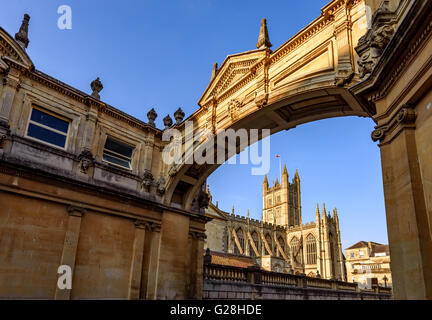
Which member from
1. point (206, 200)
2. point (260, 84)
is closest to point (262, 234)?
point (206, 200)

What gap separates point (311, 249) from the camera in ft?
267

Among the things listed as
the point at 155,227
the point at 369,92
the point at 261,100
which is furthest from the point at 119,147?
the point at 369,92

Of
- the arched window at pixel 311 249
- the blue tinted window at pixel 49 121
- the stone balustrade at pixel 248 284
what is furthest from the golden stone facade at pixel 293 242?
the blue tinted window at pixel 49 121

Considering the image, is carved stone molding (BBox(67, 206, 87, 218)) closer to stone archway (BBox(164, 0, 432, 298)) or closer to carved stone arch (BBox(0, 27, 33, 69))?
carved stone arch (BBox(0, 27, 33, 69))

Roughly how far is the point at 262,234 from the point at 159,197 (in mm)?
66807

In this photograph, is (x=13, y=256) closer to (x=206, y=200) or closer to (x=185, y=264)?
(x=185, y=264)

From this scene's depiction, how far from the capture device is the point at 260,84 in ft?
35.4

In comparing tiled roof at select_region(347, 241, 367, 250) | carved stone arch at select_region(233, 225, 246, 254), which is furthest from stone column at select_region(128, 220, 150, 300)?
tiled roof at select_region(347, 241, 367, 250)

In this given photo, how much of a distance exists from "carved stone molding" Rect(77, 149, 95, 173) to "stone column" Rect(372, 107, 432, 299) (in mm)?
10266

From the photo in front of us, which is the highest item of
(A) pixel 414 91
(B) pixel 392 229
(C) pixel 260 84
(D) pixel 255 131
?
(C) pixel 260 84

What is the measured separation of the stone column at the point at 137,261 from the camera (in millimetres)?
12440

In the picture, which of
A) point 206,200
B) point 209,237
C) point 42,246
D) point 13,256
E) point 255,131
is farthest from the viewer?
point 209,237

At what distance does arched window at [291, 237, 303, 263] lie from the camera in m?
82.0

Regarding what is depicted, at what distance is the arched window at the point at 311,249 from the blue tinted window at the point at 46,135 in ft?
256
